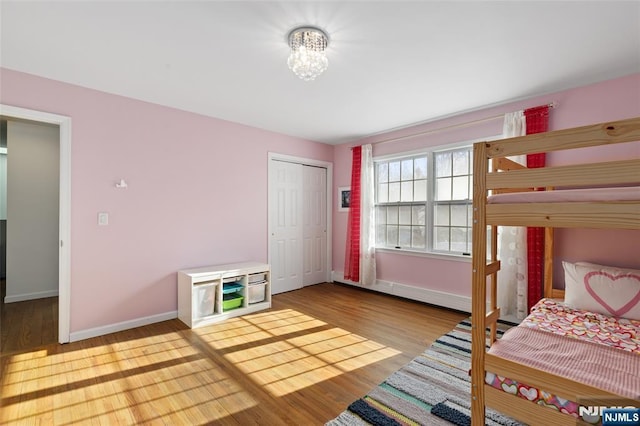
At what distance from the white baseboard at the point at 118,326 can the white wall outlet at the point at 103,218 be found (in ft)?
3.48

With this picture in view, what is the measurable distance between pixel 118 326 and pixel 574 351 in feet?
12.6

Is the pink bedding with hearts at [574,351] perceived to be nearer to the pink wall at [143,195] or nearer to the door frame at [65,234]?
the pink wall at [143,195]

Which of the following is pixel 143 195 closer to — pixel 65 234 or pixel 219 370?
pixel 65 234

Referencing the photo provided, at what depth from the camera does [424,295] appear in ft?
13.1

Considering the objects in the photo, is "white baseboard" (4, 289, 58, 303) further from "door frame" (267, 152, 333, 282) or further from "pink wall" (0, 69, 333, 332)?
"door frame" (267, 152, 333, 282)

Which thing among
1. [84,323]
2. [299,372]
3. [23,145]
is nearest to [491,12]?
[299,372]

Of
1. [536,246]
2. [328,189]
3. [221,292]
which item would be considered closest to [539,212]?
[536,246]

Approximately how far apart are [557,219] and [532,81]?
2.19 m

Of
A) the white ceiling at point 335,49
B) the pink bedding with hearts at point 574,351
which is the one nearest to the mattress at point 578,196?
the pink bedding with hearts at point 574,351

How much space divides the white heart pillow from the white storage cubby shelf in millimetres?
3184

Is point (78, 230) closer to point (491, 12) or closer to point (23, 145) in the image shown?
point (23, 145)

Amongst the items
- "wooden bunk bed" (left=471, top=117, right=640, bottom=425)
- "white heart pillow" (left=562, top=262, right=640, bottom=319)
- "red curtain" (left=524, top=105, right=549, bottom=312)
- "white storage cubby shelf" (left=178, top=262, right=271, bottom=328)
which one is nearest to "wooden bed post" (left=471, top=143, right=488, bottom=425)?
"wooden bunk bed" (left=471, top=117, right=640, bottom=425)

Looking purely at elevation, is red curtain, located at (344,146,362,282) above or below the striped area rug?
above

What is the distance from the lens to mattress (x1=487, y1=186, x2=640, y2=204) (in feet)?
3.80
